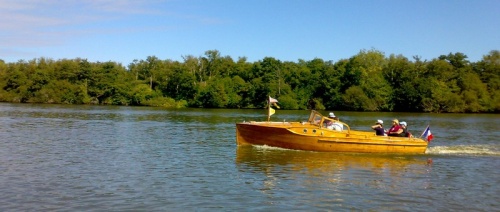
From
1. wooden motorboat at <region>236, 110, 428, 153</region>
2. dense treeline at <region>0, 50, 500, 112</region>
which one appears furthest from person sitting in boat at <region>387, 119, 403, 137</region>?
dense treeline at <region>0, 50, 500, 112</region>

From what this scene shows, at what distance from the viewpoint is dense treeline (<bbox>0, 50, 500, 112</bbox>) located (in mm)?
107438

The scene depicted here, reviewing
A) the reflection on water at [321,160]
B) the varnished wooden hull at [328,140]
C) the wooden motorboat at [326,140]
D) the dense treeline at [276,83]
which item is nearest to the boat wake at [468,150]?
the wooden motorboat at [326,140]

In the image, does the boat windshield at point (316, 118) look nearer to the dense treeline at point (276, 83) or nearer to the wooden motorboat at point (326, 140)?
the wooden motorboat at point (326, 140)

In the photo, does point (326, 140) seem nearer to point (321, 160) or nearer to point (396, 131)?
point (321, 160)

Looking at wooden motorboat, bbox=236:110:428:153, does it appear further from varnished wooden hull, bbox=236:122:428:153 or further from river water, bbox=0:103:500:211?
river water, bbox=0:103:500:211

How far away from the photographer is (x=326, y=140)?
27031 millimetres

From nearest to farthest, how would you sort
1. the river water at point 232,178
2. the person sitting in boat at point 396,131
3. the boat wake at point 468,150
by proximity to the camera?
the river water at point 232,178 < the person sitting in boat at point 396,131 < the boat wake at point 468,150

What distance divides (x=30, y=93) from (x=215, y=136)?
102156mm

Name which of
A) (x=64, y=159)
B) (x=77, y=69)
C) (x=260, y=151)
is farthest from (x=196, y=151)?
(x=77, y=69)

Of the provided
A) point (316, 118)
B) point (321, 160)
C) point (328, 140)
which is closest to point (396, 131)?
point (328, 140)

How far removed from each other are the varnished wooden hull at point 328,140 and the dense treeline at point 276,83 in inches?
3239

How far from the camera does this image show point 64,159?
2341 cm

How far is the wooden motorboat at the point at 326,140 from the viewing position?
27.0m

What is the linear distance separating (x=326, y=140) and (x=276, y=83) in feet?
304
